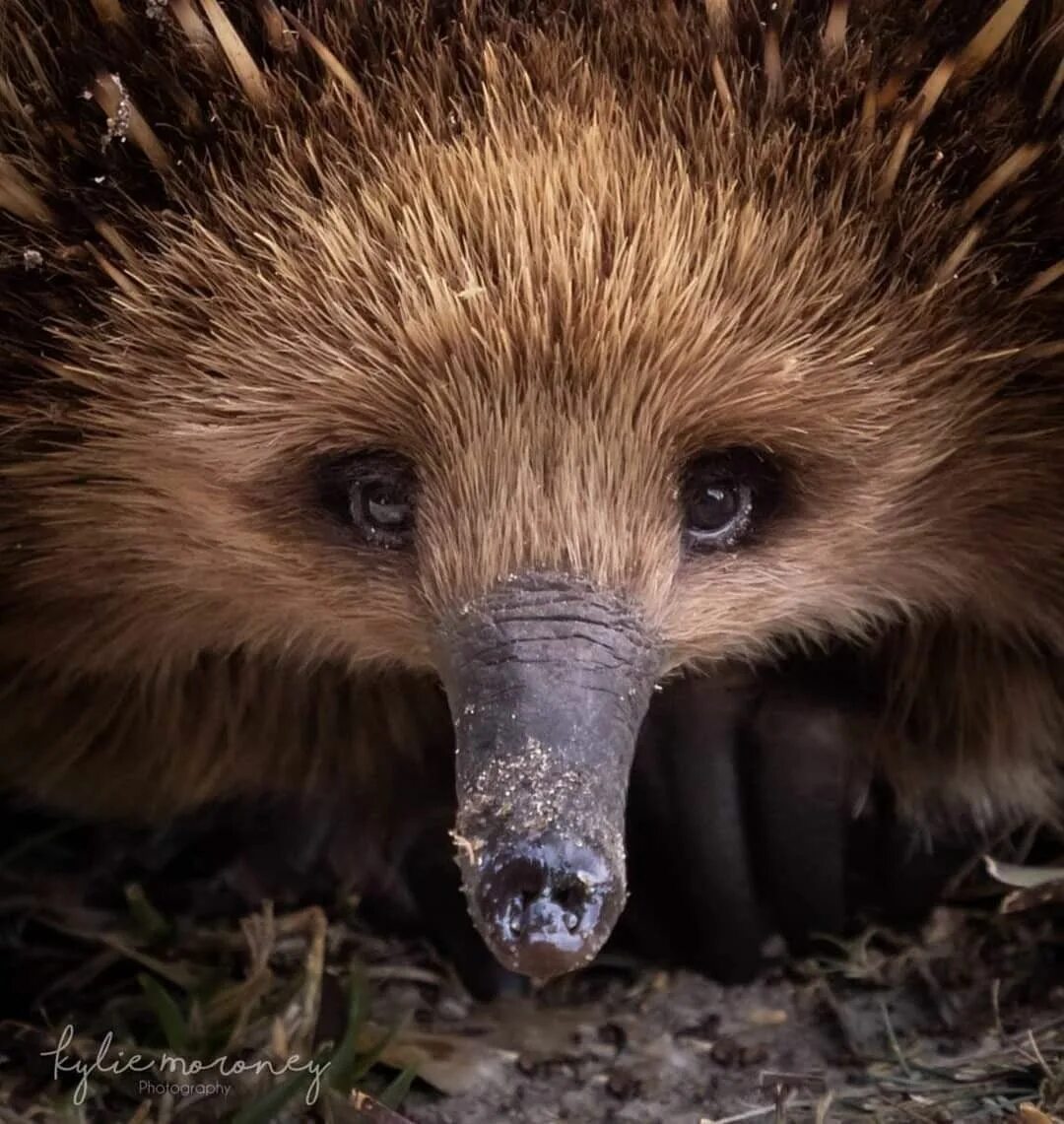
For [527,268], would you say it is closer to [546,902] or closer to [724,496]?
[724,496]

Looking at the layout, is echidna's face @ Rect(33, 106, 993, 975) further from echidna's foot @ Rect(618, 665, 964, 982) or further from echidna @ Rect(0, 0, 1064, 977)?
echidna's foot @ Rect(618, 665, 964, 982)

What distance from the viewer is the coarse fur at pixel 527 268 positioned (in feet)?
4.23

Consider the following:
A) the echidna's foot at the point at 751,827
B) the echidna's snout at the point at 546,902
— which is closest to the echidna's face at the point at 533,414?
the echidna's snout at the point at 546,902

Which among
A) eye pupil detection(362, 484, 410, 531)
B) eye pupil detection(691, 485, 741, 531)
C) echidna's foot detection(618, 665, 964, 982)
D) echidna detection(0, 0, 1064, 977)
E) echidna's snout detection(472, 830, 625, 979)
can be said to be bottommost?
echidna's foot detection(618, 665, 964, 982)

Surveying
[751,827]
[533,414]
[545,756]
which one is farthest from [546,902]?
[751,827]

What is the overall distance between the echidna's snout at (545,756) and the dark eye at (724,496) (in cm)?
11

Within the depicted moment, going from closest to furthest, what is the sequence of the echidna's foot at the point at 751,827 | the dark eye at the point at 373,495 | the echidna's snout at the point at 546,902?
the echidna's snout at the point at 546,902 → the dark eye at the point at 373,495 → the echidna's foot at the point at 751,827

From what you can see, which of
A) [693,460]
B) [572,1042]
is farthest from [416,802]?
[693,460]

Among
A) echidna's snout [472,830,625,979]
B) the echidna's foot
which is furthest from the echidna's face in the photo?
the echidna's foot

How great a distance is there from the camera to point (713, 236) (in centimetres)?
132

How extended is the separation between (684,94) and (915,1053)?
2.88 ft

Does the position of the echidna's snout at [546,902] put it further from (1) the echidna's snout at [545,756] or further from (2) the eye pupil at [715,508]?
(2) the eye pupil at [715,508]

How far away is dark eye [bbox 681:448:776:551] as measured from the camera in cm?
141

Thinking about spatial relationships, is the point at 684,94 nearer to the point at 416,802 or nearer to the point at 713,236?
the point at 713,236
